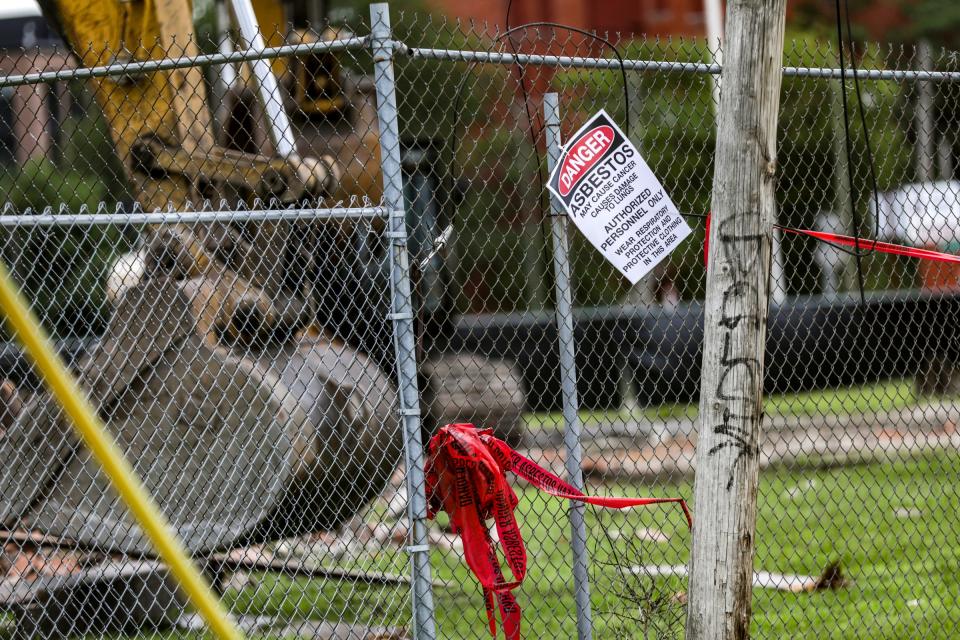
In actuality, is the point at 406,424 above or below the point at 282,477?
above

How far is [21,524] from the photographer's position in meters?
5.47

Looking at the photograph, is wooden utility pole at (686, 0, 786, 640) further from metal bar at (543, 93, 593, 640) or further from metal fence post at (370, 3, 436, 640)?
metal fence post at (370, 3, 436, 640)

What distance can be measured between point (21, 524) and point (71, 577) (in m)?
0.37

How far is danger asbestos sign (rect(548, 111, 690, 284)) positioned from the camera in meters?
4.19

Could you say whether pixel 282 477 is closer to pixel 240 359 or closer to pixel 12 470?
pixel 240 359

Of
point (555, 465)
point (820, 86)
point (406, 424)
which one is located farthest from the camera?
point (820, 86)

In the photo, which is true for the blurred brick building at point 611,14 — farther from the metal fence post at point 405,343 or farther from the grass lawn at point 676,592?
the metal fence post at point 405,343

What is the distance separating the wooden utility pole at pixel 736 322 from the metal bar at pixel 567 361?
0.61 metres

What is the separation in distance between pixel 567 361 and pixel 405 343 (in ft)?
2.24

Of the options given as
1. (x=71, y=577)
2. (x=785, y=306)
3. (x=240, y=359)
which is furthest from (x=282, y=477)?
(x=785, y=306)

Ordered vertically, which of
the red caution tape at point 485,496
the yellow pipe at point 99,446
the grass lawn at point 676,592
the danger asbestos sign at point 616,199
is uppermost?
the danger asbestos sign at point 616,199

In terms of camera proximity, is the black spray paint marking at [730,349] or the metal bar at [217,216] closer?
the black spray paint marking at [730,349]

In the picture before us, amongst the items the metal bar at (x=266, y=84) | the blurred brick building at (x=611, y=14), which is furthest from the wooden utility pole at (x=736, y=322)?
the blurred brick building at (x=611, y=14)

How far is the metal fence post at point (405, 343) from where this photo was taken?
12.9 ft
